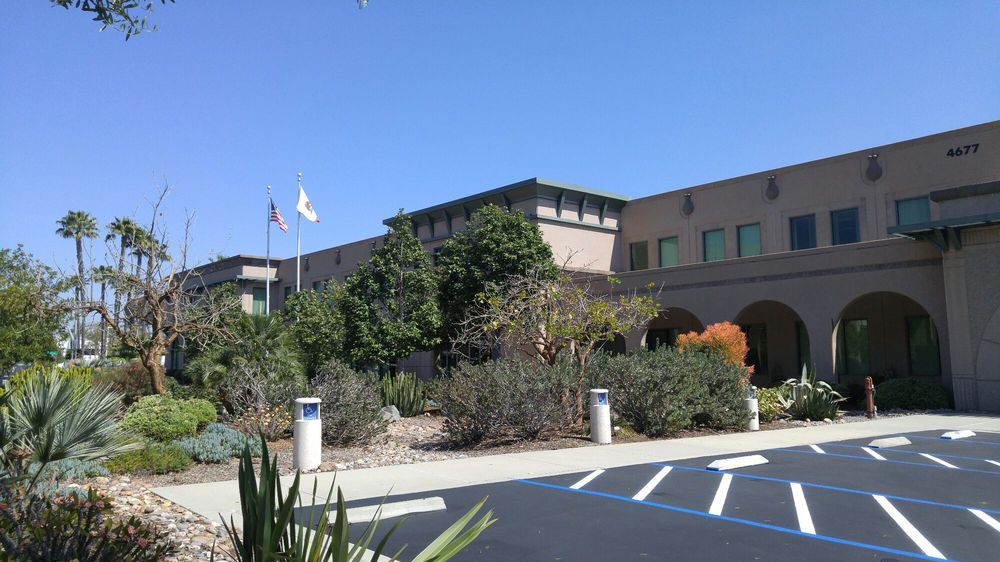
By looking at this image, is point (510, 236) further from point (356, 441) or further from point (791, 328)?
point (356, 441)

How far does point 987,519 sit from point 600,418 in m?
8.06

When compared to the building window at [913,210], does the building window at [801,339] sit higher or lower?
lower

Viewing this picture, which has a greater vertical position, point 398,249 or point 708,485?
point 398,249

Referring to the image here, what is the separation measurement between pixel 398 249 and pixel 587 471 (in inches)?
770

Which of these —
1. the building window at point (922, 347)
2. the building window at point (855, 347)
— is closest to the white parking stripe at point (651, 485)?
the building window at point (922, 347)

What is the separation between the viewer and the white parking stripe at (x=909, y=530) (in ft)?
22.7

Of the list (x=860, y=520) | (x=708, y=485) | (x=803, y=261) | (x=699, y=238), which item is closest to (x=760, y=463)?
(x=708, y=485)

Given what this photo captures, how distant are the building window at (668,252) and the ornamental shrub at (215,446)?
2372 centimetres

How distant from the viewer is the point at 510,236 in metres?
29.6

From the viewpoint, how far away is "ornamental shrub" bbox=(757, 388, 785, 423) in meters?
20.7

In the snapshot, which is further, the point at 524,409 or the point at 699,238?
the point at 699,238

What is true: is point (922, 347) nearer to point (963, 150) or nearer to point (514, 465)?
point (963, 150)

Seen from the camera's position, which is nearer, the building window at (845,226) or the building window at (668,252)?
the building window at (845,226)

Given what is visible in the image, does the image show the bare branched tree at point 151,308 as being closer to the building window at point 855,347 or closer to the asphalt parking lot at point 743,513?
the asphalt parking lot at point 743,513
